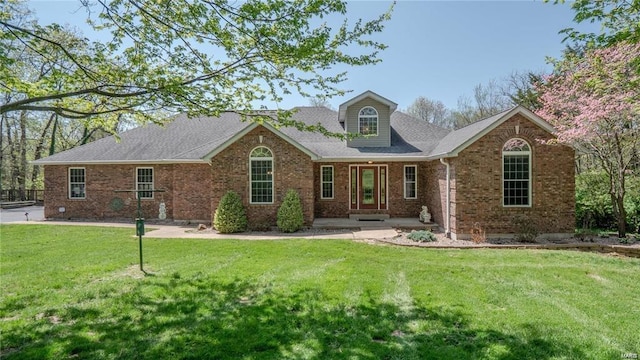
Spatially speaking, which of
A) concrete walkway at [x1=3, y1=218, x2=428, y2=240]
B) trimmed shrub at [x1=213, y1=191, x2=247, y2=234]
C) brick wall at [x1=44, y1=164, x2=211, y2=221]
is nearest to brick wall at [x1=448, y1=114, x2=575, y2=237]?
concrete walkway at [x1=3, y1=218, x2=428, y2=240]

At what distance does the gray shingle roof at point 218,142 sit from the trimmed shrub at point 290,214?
2.02m

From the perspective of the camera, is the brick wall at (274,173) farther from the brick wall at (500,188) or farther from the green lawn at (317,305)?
the brick wall at (500,188)

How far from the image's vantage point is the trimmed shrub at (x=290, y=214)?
12586 millimetres

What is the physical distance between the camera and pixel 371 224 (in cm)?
1373

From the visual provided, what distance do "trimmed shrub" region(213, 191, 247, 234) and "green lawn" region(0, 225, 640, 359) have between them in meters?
3.37

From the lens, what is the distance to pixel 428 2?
380 inches

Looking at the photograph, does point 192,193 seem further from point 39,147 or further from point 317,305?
point 39,147

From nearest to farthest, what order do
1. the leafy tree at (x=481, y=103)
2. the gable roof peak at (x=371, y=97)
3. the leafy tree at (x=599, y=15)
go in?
the leafy tree at (x=599, y=15) → the gable roof peak at (x=371, y=97) → the leafy tree at (x=481, y=103)

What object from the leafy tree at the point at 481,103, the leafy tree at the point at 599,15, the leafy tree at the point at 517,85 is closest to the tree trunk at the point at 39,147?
the leafy tree at the point at 599,15

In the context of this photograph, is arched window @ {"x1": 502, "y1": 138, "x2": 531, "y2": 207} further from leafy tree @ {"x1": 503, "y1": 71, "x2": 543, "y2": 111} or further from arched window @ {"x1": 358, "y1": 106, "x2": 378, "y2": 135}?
leafy tree @ {"x1": 503, "y1": 71, "x2": 543, "y2": 111}

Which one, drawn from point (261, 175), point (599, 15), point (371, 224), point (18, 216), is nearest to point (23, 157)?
point (18, 216)

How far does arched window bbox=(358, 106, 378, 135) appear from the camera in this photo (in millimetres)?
16188

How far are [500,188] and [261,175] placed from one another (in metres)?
9.09

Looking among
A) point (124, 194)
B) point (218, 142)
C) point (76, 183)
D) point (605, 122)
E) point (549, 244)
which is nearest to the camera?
point (549, 244)
